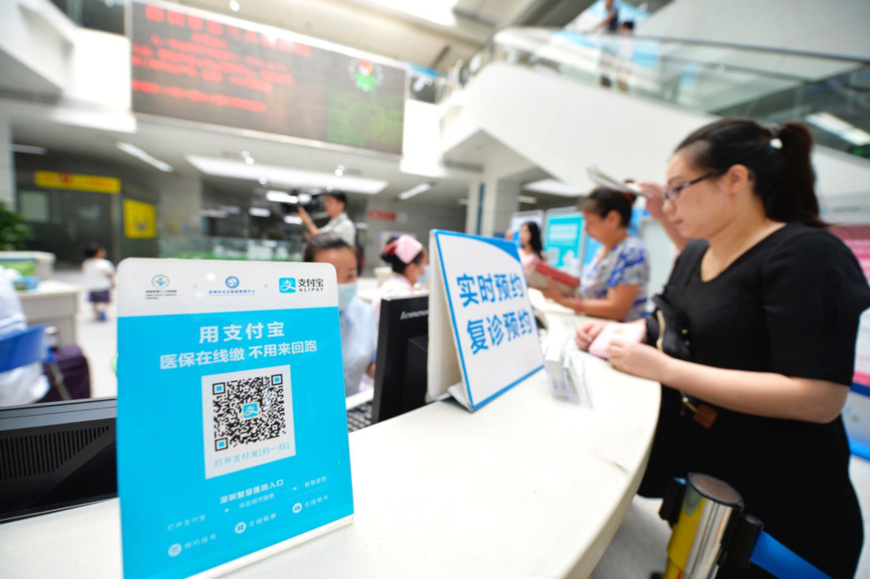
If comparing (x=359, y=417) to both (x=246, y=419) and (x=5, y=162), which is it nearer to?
(x=246, y=419)

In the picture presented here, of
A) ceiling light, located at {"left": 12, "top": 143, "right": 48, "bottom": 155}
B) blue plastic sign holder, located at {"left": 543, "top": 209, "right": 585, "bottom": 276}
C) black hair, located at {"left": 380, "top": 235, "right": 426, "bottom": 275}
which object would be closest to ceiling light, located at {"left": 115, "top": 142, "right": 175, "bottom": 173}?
ceiling light, located at {"left": 12, "top": 143, "right": 48, "bottom": 155}

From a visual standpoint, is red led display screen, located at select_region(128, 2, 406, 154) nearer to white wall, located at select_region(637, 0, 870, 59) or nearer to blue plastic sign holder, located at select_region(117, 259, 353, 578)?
white wall, located at select_region(637, 0, 870, 59)

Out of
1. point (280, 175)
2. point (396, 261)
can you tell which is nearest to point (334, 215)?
point (396, 261)

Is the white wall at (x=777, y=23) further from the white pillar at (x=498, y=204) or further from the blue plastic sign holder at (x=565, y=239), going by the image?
the white pillar at (x=498, y=204)

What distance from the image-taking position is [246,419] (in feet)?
1.19

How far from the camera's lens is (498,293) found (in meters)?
0.85

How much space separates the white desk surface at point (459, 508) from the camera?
1.11 feet

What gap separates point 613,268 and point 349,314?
1.34m

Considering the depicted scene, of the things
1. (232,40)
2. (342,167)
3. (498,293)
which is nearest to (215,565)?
(498,293)

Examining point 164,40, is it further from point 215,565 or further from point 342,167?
point 215,565

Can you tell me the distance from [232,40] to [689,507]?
592cm

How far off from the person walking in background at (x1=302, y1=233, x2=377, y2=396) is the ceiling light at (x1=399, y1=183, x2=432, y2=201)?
7324mm

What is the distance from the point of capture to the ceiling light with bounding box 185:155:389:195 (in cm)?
748

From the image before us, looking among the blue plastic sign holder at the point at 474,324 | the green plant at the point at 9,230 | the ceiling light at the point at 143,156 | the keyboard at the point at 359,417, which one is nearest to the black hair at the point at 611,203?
the blue plastic sign holder at the point at 474,324
